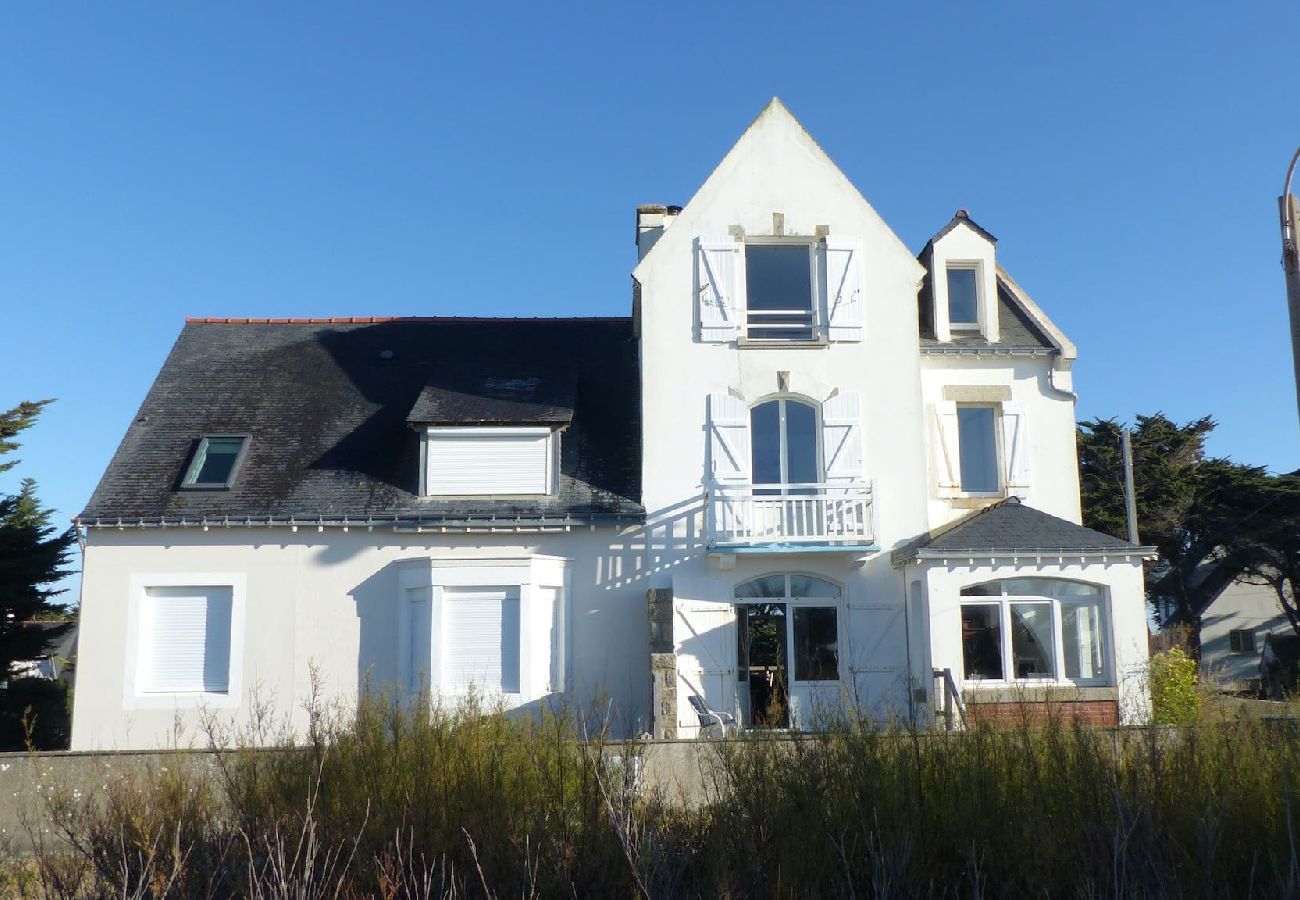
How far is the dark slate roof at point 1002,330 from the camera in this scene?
1867 centimetres

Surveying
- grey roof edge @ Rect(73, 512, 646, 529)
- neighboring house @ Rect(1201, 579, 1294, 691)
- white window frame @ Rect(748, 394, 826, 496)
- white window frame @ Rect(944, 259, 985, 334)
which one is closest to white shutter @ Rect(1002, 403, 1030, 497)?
white window frame @ Rect(944, 259, 985, 334)

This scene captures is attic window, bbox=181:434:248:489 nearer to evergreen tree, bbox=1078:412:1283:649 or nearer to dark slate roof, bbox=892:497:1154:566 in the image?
dark slate roof, bbox=892:497:1154:566

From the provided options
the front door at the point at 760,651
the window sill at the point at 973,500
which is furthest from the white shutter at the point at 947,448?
the front door at the point at 760,651

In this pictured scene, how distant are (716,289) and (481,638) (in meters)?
6.34

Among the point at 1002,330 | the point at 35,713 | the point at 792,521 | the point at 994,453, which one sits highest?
the point at 1002,330

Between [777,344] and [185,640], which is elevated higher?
[777,344]

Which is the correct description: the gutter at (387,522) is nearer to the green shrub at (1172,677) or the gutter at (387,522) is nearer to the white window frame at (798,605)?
the white window frame at (798,605)

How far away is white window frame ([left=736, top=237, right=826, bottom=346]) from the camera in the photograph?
712 inches

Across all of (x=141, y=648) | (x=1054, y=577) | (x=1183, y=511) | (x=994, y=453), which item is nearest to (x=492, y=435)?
(x=141, y=648)

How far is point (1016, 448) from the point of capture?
18.4m

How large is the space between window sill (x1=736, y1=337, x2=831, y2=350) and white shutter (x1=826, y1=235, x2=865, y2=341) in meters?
0.25

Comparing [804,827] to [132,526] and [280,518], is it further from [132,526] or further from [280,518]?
[132,526]

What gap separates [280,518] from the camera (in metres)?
17.0

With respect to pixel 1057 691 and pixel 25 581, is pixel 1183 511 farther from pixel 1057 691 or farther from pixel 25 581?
pixel 25 581
